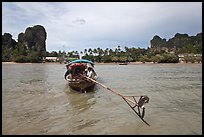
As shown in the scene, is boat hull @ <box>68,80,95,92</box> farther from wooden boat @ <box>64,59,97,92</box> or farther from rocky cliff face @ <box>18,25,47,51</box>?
rocky cliff face @ <box>18,25,47,51</box>

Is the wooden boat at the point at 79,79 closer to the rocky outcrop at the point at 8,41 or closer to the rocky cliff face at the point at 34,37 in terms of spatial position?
the rocky outcrop at the point at 8,41

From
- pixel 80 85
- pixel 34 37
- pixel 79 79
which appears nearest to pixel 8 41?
pixel 34 37

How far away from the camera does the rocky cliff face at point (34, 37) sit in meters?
87.1

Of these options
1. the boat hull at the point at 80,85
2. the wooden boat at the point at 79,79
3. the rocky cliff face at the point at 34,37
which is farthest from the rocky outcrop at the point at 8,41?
the boat hull at the point at 80,85

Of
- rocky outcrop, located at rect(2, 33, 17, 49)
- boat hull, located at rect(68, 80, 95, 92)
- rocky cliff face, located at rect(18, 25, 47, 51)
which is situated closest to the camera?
boat hull, located at rect(68, 80, 95, 92)

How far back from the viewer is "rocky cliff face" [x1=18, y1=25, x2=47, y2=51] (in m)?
87.1

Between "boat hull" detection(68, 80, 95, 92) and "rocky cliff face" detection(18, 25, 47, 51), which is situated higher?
"rocky cliff face" detection(18, 25, 47, 51)

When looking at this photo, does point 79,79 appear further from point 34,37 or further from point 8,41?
point 34,37

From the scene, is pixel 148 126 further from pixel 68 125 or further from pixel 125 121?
pixel 68 125

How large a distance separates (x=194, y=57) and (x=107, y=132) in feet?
185

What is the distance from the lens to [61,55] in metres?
73.2

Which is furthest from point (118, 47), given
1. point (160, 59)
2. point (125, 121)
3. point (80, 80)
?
point (125, 121)

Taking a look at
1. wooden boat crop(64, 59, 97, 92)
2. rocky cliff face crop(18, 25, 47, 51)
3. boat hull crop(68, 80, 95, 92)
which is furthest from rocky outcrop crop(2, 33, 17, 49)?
boat hull crop(68, 80, 95, 92)

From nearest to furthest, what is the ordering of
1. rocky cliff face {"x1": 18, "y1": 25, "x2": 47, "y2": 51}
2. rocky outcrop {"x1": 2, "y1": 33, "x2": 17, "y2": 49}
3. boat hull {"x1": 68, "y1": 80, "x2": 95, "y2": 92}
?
1. boat hull {"x1": 68, "y1": 80, "x2": 95, "y2": 92}
2. rocky outcrop {"x1": 2, "y1": 33, "x2": 17, "y2": 49}
3. rocky cliff face {"x1": 18, "y1": 25, "x2": 47, "y2": 51}
